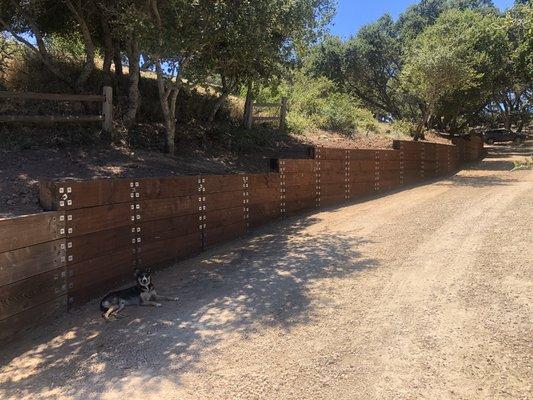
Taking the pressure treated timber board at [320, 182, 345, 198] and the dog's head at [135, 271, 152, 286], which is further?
the pressure treated timber board at [320, 182, 345, 198]

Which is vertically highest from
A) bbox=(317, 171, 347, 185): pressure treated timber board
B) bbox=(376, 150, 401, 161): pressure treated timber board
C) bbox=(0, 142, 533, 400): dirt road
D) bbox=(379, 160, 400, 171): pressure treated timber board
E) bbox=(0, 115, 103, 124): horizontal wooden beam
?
bbox=(0, 115, 103, 124): horizontal wooden beam

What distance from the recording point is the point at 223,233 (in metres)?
8.70

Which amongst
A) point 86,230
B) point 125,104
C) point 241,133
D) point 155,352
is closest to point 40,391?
point 155,352

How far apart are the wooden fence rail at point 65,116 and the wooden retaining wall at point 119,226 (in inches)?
120

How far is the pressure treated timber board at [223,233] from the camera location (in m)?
8.34

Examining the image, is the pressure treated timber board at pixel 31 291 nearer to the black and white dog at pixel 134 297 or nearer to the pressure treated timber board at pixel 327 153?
the black and white dog at pixel 134 297

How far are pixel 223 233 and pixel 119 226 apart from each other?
2524 mm

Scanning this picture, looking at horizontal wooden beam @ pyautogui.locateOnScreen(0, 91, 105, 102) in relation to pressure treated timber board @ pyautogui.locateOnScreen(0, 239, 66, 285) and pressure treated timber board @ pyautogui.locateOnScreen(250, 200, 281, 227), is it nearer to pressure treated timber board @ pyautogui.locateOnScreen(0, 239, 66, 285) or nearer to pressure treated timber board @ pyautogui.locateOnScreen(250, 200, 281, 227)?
pressure treated timber board @ pyautogui.locateOnScreen(250, 200, 281, 227)

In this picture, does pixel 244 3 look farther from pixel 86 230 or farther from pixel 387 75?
pixel 387 75

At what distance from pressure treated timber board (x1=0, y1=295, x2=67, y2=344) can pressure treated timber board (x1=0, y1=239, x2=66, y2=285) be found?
1.29ft

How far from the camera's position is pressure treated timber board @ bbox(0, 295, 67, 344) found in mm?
4941

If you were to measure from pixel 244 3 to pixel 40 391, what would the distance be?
7039mm

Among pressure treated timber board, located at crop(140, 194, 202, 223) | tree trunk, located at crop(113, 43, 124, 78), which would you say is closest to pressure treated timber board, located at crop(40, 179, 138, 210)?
pressure treated timber board, located at crop(140, 194, 202, 223)

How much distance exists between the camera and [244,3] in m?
8.52
